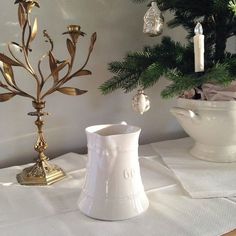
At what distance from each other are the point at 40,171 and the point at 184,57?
0.40 metres

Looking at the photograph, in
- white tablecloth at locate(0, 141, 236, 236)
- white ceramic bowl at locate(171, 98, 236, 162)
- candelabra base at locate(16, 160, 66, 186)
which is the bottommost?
white tablecloth at locate(0, 141, 236, 236)

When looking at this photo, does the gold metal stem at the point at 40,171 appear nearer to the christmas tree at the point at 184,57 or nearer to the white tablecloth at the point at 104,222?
the white tablecloth at the point at 104,222

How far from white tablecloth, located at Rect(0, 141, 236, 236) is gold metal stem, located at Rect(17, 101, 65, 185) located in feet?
0.05

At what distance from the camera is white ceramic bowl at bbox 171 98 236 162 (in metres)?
0.62

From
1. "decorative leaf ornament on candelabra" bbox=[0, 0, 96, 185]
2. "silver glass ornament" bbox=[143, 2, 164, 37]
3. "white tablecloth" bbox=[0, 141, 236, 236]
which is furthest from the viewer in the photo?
"silver glass ornament" bbox=[143, 2, 164, 37]

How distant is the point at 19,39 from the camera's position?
692 mm

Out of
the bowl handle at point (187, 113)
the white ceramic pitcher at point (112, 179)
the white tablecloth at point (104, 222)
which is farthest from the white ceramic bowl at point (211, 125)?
the white ceramic pitcher at point (112, 179)

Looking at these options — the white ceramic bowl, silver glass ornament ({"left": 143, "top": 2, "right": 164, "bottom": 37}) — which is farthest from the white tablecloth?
silver glass ornament ({"left": 143, "top": 2, "right": 164, "bottom": 37})

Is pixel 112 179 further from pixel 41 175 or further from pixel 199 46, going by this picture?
pixel 199 46

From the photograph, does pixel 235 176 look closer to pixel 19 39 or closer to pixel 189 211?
pixel 189 211

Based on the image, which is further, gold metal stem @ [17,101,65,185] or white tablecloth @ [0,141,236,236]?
gold metal stem @ [17,101,65,185]

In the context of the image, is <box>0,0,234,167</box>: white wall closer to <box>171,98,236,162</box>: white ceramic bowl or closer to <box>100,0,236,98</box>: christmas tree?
<box>100,0,236,98</box>: christmas tree

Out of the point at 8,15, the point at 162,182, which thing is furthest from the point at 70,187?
the point at 8,15

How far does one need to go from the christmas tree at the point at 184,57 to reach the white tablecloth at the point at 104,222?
0.20m
